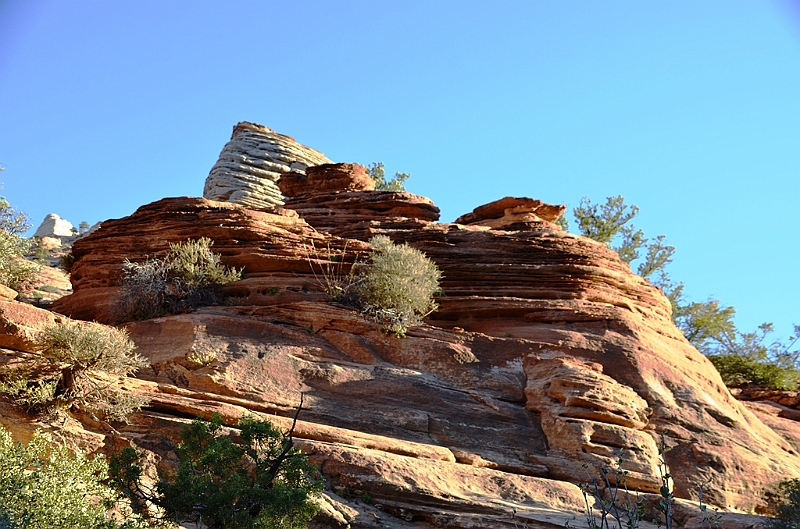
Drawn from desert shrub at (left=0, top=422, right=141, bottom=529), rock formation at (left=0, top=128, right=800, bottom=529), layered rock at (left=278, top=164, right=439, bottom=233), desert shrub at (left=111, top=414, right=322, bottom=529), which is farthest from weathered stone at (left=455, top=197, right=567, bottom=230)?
desert shrub at (left=0, top=422, right=141, bottom=529)

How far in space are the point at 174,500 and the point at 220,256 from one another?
799cm

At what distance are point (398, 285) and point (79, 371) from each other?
20.7 ft

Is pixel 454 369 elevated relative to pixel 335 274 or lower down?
lower down

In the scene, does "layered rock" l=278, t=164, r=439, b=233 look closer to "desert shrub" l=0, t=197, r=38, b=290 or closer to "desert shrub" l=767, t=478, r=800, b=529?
"desert shrub" l=0, t=197, r=38, b=290

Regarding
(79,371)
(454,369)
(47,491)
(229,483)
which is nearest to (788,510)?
(454,369)

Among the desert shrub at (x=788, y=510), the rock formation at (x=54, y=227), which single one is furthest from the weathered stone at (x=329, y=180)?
the rock formation at (x=54, y=227)

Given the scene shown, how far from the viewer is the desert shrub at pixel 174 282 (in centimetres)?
1512

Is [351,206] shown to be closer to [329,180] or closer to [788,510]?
[329,180]

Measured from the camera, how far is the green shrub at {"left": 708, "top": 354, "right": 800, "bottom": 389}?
72.0ft

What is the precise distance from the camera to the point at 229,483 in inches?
344

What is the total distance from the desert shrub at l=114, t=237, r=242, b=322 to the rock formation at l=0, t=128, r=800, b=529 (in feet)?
1.34

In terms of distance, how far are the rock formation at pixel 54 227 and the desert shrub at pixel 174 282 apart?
3219 centimetres

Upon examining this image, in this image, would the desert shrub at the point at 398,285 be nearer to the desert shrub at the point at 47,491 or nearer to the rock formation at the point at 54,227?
the desert shrub at the point at 47,491

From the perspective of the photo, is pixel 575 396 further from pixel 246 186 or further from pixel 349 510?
pixel 246 186
